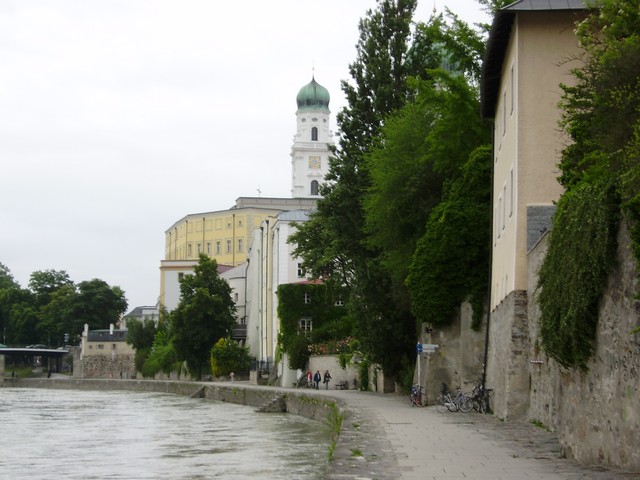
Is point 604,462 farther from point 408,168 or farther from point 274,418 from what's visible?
point 274,418

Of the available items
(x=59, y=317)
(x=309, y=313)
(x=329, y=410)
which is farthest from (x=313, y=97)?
(x=329, y=410)

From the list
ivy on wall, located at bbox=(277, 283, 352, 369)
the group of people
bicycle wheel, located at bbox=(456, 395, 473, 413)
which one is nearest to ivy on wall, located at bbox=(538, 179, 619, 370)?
bicycle wheel, located at bbox=(456, 395, 473, 413)

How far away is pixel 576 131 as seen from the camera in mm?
20141

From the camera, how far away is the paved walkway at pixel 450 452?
14.3 metres

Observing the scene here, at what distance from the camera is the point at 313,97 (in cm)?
15075

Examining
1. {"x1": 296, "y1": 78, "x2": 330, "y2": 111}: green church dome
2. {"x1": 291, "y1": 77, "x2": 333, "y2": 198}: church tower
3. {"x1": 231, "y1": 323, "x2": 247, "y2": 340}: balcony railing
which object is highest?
{"x1": 296, "y1": 78, "x2": 330, "y2": 111}: green church dome

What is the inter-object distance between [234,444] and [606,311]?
18.8 metres

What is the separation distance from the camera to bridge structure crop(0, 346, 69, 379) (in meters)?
123

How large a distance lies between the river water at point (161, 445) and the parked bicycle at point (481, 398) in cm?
397

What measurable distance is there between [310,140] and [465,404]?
398 ft

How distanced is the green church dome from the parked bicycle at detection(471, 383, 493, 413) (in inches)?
4846

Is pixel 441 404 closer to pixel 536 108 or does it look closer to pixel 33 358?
pixel 536 108

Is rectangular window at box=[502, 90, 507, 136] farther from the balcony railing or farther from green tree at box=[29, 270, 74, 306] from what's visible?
green tree at box=[29, 270, 74, 306]

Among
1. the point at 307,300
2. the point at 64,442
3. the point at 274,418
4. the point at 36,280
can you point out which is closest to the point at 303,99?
Result: the point at 36,280
